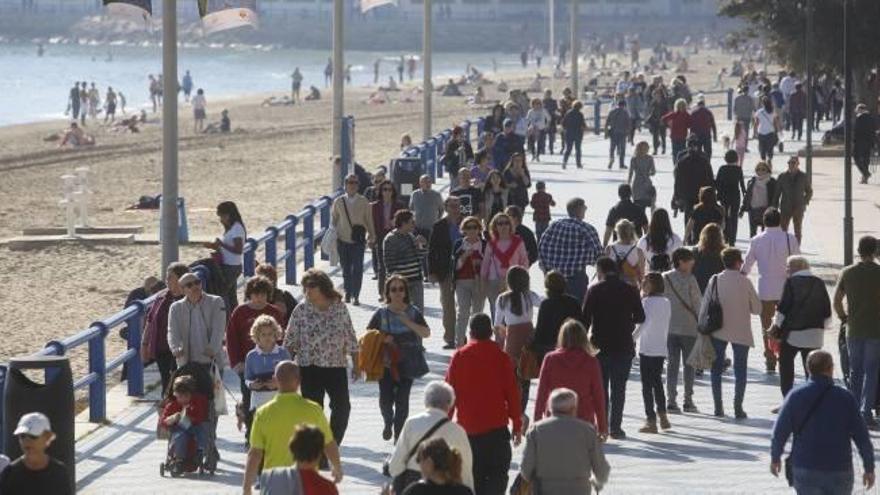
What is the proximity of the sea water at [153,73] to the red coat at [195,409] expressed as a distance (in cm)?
7481

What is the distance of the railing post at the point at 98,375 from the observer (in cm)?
1661

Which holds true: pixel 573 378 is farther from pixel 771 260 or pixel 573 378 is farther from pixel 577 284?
pixel 771 260

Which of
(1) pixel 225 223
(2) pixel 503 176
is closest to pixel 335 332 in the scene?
(1) pixel 225 223

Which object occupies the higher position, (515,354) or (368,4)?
(368,4)

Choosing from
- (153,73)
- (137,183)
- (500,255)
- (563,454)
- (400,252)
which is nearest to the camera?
(563,454)

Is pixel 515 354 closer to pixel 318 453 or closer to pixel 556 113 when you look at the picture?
pixel 318 453

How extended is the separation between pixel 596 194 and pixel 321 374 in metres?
21.5

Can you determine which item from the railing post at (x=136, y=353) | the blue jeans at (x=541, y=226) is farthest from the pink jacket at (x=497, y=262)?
the blue jeans at (x=541, y=226)

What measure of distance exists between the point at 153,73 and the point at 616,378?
140416 millimetres

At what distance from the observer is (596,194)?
35.7 m

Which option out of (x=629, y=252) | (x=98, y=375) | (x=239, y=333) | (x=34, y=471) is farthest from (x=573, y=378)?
(x=629, y=252)

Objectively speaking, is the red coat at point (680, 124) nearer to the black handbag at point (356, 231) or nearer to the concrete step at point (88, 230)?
the concrete step at point (88, 230)

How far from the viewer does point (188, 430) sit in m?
14.7

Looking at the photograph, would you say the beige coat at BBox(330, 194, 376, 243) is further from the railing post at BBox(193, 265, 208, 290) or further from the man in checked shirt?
the man in checked shirt
